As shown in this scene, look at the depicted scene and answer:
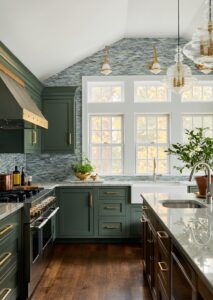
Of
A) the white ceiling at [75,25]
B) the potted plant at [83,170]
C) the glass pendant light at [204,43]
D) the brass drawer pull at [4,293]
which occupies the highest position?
the white ceiling at [75,25]

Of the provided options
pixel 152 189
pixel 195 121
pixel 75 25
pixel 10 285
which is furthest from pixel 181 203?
pixel 195 121

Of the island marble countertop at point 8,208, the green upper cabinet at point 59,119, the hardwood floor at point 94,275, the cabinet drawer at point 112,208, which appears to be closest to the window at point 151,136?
the cabinet drawer at point 112,208

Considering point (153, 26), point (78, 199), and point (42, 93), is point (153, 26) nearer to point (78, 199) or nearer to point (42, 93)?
point (42, 93)

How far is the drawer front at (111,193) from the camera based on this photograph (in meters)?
5.16

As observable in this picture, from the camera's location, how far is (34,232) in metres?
3.30

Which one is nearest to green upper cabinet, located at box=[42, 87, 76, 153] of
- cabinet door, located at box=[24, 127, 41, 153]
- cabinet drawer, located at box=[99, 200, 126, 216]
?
cabinet door, located at box=[24, 127, 41, 153]

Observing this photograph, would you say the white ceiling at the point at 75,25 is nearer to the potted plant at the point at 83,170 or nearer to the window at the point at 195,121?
the window at the point at 195,121

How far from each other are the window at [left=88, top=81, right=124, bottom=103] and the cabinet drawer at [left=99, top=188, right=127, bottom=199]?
164cm

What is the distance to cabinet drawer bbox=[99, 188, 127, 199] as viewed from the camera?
16.9 feet

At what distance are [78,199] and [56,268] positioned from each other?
1.33 m

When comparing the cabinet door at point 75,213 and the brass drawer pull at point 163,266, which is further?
the cabinet door at point 75,213

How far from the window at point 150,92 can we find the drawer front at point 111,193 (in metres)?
1.69

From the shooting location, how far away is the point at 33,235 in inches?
128

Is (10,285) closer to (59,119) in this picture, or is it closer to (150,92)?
(59,119)
